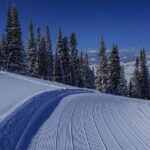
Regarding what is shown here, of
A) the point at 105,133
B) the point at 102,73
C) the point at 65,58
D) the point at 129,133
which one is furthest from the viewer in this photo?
the point at 65,58

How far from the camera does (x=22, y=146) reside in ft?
27.6

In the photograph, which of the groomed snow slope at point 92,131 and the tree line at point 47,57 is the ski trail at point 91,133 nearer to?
the groomed snow slope at point 92,131

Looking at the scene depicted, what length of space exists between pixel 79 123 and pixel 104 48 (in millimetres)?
53550

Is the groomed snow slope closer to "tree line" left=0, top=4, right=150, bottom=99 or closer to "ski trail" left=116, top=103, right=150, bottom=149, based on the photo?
"ski trail" left=116, top=103, right=150, bottom=149

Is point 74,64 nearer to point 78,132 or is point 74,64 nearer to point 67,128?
point 67,128

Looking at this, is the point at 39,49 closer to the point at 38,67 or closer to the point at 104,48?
the point at 38,67

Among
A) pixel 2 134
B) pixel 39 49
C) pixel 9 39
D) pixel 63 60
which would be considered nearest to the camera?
pixel 2 134

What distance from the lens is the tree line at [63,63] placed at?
2084 inches

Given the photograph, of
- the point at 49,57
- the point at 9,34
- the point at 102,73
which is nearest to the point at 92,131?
the point at 9,34

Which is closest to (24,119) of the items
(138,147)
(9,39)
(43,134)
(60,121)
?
(43,134)

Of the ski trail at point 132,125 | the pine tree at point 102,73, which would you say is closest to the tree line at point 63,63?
the pine tree at point 102,73

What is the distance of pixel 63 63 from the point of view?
63.2 meters

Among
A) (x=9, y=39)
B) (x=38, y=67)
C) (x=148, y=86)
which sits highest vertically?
(x=9, y=39)

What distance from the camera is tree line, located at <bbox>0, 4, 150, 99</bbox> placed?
174 ft
